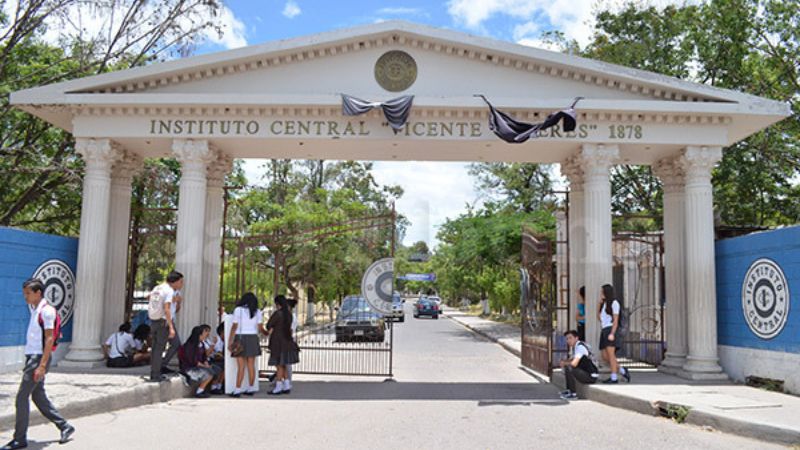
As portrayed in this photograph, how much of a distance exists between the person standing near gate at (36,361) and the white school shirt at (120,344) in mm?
4971

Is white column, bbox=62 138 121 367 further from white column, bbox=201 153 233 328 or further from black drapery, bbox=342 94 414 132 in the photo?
black drapery, bbox=342 94 414 132

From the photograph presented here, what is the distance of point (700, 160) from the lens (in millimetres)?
12227

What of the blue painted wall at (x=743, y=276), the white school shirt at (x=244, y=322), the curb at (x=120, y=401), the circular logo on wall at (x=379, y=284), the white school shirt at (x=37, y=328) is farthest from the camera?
the circular logo on wall at (x=379, y=284)

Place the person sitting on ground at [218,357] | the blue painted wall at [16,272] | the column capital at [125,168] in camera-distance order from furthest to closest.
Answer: the column capital at [125,168] < the person sitting on ground at [218,357] < the blue painted wall at [16,272]

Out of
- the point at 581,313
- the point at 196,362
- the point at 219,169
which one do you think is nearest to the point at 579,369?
the point at 581,313

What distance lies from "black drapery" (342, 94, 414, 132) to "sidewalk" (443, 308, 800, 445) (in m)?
5.81

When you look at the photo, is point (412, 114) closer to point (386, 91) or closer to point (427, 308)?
point (386, 91)

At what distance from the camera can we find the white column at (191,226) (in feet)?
39.3

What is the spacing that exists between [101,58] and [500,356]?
14.0 metres

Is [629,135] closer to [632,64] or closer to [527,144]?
[527,144]

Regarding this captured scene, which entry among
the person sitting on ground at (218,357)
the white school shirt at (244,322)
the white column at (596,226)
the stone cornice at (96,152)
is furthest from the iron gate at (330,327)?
the white column at (596,226)

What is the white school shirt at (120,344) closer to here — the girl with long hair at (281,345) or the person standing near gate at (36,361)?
the girl with long hair at (281,345)

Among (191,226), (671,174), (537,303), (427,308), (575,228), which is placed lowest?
(427,308)

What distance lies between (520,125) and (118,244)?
28.7ft
